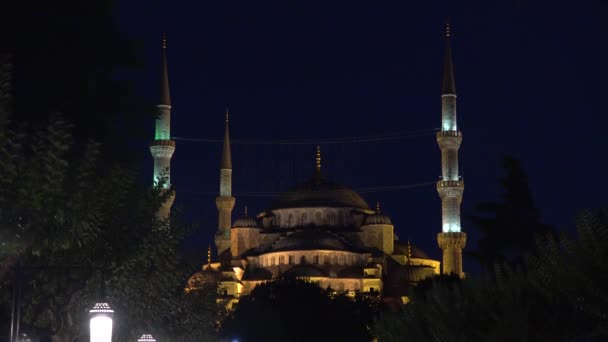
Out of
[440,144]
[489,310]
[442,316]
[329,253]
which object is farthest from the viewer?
[329,253]

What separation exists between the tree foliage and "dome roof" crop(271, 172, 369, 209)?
7292 centimetres

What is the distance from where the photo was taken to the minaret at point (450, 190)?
218 feet

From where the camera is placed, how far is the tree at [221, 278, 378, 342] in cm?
5194

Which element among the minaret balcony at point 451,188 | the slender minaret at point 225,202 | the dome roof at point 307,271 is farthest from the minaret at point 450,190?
the slender minaret at point 225,202

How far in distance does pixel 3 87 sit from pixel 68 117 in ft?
18.4

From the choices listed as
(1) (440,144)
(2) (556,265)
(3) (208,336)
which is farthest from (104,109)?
(1) (440,144)

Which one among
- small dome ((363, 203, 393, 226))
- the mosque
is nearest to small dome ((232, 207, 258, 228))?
the mosque

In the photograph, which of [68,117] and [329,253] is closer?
[68,117]

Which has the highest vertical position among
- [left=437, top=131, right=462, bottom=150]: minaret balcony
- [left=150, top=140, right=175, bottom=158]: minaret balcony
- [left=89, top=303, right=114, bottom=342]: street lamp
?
[left=437, top=131, right=462, bottom=150]: minaret balcony

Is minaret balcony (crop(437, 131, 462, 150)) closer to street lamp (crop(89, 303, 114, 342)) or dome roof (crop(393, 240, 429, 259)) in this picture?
dome roof (crop(393, 240, 429, 259))

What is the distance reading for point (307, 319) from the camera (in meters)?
53.2

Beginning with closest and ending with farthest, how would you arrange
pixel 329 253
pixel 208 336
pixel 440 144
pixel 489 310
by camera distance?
pixel 489 310 < pixel 208 336 < pixel 440 144 < pixel 329 253

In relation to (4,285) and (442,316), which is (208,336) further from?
(442,316)

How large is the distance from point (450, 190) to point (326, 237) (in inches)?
679
